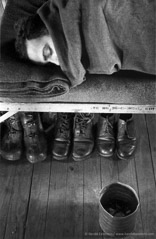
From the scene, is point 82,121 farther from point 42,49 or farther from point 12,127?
point 42,49

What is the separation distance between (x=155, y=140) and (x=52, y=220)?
0.59 m

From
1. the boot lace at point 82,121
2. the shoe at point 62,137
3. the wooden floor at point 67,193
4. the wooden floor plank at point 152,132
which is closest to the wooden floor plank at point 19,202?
the wooden floor at point 67,193

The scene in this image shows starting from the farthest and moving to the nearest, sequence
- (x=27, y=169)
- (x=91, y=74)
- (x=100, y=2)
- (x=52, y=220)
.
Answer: (x=27, y=169)
(x=52, y=220)
(x=91, y=74)
(x=100, y=2)

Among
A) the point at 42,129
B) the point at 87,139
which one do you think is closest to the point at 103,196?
the point at 87,139

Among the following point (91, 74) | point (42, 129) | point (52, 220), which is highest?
point (91, 74)

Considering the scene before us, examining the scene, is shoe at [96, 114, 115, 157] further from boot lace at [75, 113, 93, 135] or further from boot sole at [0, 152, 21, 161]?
boot sole at [0, 152, 21, 161]

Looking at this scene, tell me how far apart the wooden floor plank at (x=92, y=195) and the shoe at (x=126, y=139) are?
0.36ft

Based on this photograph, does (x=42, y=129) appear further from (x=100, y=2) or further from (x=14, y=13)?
(x=100, y=2)

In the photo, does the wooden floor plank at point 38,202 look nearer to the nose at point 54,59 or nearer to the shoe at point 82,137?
the shoe at point 82,137

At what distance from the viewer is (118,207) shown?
3.27 ft

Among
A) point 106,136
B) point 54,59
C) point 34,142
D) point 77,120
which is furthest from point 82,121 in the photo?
point 54,59

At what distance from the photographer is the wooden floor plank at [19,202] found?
3.34 ft

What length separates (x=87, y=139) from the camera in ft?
4.08

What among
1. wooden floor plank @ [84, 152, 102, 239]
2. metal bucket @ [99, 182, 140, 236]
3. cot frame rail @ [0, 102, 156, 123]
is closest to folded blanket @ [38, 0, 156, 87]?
cot frame rail @ [0, 102, 156, 123]
